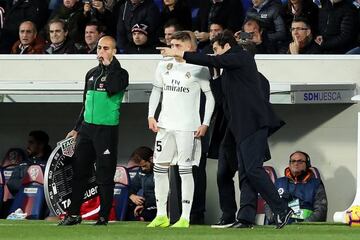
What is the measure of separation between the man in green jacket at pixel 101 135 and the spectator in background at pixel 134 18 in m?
3.71

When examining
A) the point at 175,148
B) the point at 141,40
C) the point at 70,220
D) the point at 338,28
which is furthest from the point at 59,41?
the point at 175,148

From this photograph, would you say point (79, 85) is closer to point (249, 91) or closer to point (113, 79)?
point (113, 79)

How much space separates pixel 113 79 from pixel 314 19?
4.42m

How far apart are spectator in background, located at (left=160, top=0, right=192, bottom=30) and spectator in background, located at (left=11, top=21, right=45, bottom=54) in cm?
170

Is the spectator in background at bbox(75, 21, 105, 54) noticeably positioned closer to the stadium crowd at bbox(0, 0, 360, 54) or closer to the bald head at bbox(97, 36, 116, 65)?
the stadium crowd at bbox(0, 0, 360, 54)

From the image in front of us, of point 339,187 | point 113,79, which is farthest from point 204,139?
point 339,187

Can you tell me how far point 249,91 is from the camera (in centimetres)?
1282

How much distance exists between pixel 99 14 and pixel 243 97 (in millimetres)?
5888

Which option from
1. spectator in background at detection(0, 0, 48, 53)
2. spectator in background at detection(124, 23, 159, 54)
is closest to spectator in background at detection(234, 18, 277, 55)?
spectator in background at detection(124, 23, 159, 54)

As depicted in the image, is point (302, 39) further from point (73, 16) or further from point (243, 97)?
point (243, 97)

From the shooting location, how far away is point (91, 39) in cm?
1741

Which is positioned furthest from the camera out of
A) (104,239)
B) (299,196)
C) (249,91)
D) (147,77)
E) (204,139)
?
(147,77)

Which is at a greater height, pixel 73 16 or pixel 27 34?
pixel 73 16

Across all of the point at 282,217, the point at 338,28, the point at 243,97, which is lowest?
the point at 282,217
